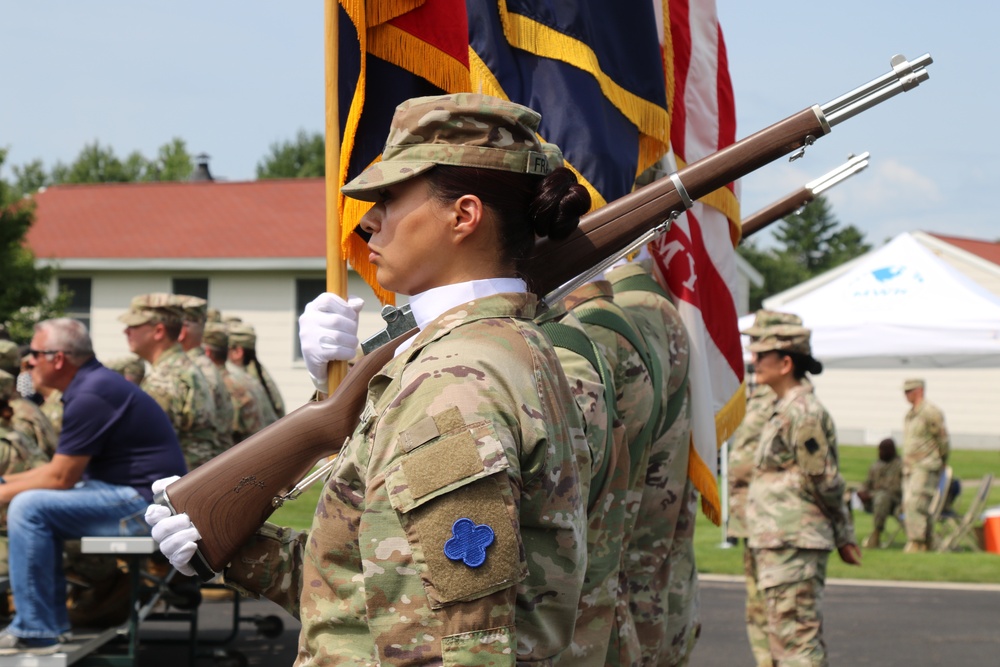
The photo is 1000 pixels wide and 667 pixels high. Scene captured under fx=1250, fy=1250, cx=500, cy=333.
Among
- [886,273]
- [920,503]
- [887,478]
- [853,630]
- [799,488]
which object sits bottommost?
[853,630]

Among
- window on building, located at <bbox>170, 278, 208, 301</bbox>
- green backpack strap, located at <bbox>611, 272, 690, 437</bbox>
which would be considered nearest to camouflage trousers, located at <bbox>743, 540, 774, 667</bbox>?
green backpack strap, located at <bbox>611, 272, 690, 437</bbox>

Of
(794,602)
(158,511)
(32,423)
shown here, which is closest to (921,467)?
(794,602)

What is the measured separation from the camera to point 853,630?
29.8 ft

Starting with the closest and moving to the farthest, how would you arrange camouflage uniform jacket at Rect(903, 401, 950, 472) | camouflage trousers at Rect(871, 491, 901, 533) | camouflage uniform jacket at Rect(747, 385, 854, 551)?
camouflage uniform jacket at Rect(747, 385, 854, 551)
camouflage uniform jacket at Rect(903, 401, 950, 472)
camouflage trousers at Rect(871, 491, 901, 533)

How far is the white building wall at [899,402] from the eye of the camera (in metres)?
34.3

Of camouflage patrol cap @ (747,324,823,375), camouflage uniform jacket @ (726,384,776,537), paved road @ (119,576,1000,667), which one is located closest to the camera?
camouflage patrol cap @ (747,324,823,375)

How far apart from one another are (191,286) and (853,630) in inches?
771

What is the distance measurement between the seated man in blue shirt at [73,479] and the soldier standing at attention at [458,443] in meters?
4.13

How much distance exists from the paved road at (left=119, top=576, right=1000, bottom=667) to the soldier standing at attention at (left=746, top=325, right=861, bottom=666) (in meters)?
1.71

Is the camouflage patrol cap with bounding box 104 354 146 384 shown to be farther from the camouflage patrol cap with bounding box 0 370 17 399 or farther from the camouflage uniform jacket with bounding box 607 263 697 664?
A: the camouflage uniform jacket with bounding box 607 263 697 664

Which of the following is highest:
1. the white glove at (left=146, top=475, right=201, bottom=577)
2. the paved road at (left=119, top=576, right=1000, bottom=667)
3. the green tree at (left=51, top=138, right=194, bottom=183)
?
the green tree at (left=51, top=138, right=194, bottom=183)

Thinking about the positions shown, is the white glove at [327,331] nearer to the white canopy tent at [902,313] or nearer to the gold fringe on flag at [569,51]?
the gold fringe on flag at [569,51]

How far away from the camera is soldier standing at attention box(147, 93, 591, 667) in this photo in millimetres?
1856

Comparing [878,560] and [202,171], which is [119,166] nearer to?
[202,171]
